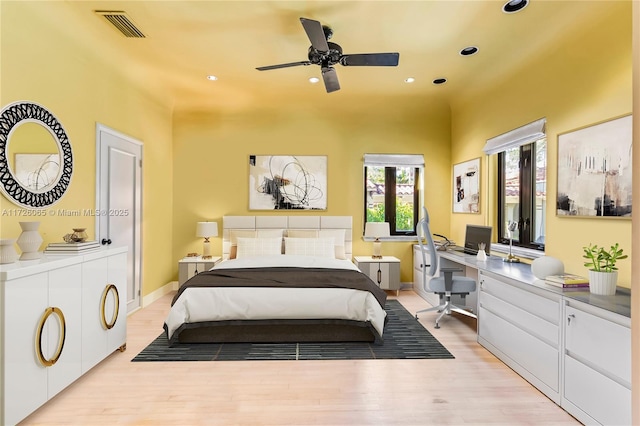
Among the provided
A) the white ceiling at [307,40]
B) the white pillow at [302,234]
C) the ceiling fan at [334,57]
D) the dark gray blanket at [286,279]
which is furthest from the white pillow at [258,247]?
the ceiling fan at [334,57]

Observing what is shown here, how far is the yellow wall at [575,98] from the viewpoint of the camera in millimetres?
2479

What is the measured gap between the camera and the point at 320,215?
5.39 meters

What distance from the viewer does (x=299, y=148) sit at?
211 inches

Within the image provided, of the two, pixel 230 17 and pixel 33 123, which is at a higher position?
pixel 230 17

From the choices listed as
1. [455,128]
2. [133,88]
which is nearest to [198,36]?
[133,88]

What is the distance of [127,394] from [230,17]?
2967 millimetres

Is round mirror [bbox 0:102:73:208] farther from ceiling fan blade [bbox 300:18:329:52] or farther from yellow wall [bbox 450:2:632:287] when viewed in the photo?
yellow wall [bbox 450:2:632:287]

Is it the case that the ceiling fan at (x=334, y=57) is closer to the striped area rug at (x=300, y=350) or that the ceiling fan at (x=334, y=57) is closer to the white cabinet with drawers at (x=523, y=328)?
the white cabinet with drawers at (x=523, y=328)

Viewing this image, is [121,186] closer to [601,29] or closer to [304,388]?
[304,388]

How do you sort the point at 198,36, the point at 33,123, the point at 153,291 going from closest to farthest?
the point at 33,123 < the point at 198,36 < the point at 153,291

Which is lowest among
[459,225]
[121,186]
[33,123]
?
[459,225]

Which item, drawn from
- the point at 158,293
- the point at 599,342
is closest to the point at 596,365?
the point at 599,342

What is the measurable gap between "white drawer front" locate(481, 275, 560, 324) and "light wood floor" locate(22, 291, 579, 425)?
54cm

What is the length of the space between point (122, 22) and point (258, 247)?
2.91 metres
